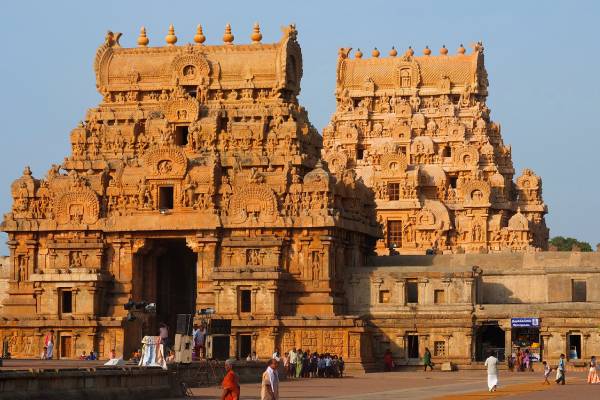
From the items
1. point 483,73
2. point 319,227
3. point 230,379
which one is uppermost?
point 483,73

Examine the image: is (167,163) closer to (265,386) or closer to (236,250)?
(236,250)

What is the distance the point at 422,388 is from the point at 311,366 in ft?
53.0

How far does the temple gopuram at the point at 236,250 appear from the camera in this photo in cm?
9512

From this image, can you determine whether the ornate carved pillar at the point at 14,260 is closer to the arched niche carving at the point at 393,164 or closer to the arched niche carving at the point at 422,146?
the arched niche carving at the point at 393,164

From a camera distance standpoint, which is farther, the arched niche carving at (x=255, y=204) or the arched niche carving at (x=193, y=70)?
the arched niche carving at (x=193, y=70)

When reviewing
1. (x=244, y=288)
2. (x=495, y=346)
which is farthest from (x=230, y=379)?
(x=495, y=346)

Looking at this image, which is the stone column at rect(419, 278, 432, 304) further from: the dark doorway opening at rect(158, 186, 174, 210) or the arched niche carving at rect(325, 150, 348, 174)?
the arched niche carving at rect(325, 150, 348, 174)

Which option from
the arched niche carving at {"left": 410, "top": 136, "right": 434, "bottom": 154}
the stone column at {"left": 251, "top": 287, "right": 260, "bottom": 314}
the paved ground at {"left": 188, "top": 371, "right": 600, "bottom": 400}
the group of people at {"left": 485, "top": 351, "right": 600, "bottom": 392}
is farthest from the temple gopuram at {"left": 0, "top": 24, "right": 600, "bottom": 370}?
the arched niche carving at {"left": 410, "top": 136, "right": 434, "bottom": 154}

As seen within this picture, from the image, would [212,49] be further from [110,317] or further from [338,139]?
[338,139]

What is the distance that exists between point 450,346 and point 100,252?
20.4 metres

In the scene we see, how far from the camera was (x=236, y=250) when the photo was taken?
9706 centimetres

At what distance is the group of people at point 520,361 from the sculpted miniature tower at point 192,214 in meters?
8.20

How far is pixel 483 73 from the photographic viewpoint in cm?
15162

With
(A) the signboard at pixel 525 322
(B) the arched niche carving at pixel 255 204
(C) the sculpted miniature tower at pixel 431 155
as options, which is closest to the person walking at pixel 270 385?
(A) the signboard at pixel 525 322
